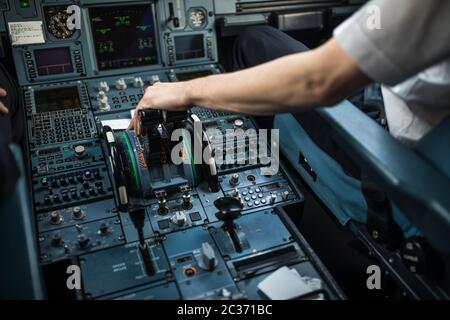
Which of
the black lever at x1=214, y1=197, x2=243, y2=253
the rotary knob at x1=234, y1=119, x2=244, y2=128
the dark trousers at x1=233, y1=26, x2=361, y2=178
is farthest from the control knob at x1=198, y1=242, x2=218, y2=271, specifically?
the rotary knob at x1=234, y1=119, x2=244, y2=128

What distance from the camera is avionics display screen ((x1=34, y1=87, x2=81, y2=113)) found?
2763 mm

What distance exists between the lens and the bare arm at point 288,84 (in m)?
1.33

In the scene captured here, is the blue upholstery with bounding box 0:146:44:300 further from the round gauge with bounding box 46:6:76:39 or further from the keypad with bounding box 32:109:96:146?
the round gauge with bounding box 46:6:76:39

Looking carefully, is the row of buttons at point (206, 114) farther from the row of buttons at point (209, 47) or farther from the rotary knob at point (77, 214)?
the rotary knob at point (77, 214)

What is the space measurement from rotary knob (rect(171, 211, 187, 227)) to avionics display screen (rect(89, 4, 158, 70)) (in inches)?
55.1

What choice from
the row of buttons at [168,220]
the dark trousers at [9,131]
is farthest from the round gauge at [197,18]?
the row of buttons at [168,220]

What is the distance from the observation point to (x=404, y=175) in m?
1.42

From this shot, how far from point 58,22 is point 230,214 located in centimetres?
177

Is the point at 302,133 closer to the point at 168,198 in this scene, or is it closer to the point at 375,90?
the point at 375,90

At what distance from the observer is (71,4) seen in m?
2.89

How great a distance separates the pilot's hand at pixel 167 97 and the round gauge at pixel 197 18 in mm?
1286

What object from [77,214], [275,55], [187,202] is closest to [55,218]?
[77,214]

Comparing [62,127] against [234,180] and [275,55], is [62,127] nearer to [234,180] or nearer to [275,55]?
[234,180]
